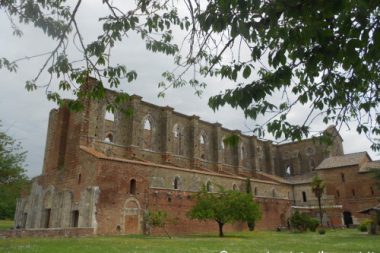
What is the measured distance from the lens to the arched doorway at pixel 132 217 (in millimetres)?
24781

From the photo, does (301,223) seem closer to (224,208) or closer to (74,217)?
(224,208)

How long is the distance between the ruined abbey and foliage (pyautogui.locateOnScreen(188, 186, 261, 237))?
8.11 feet

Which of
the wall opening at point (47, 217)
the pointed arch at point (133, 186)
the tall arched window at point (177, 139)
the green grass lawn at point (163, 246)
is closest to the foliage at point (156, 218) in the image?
the pointed arch at point (133, 186)

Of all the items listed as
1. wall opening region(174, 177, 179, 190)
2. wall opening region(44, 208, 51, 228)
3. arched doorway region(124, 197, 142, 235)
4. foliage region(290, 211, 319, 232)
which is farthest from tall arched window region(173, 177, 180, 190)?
foliage region(290, 211, 319, 232)

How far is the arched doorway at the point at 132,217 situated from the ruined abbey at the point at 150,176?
73mm

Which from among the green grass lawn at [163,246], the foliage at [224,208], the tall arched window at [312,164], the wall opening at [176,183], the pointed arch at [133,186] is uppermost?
the tall arched window at [312,164]

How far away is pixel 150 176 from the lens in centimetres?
2730

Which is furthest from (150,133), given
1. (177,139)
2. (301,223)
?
(301,223)

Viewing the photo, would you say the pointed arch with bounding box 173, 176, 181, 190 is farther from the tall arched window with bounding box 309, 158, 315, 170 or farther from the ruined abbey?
the tall arched window with bounding box 309, 158, 315, 170

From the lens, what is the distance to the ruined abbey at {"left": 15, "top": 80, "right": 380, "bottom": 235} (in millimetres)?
24891

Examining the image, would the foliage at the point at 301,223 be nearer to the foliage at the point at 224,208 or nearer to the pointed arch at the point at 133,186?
the foliage at the point at 224,208

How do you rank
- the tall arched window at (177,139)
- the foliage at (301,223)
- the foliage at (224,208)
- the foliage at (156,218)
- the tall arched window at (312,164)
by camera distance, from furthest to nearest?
the tall arched window at (312,164) → the tall arched window at (177,139) → the foliage at (301,223) → the foliage at (224,208) → the foliage at (156,218)

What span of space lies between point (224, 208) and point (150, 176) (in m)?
6.40

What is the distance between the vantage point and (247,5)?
13.8ft
